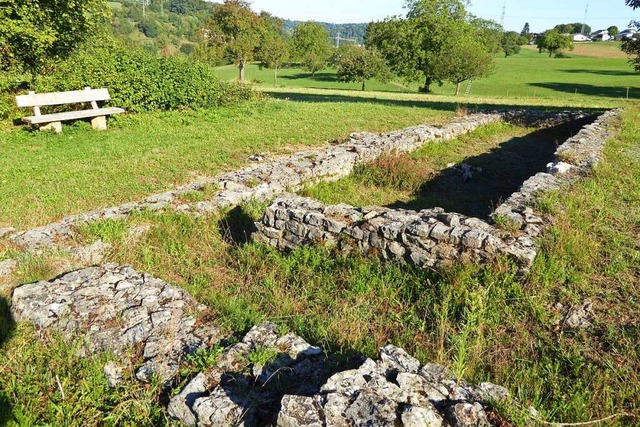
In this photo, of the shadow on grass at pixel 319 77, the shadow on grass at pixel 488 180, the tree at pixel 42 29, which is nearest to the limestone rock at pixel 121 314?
the shadow on grass at pixel 488 180

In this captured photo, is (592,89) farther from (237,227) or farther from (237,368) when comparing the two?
(237,368)

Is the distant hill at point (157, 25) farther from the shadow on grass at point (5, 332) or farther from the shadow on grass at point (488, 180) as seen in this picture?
the shadow on grass at point (5, 332)

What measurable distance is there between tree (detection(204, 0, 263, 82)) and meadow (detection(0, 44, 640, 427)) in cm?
3803

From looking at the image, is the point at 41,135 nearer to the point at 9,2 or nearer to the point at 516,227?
the point at 9,2

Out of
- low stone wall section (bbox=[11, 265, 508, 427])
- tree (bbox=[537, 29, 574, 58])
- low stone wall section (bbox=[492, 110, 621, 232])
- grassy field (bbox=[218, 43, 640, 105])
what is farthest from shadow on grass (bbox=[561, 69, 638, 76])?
low stone wall section (bbox=[11, 265, 508, 427])

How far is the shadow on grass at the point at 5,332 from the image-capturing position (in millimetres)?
3109

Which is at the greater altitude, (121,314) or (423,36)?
(423,36)

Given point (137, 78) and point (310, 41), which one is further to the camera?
point (310, 41)

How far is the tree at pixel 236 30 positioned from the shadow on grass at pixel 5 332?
141 feet

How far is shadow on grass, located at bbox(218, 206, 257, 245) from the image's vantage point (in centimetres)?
673

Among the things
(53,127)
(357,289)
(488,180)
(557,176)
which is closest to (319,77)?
(53,127)

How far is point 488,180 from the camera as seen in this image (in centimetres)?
1009

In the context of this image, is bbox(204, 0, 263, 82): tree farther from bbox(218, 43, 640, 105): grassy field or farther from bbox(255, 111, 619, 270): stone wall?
bbox(255, 111, 619, 270): stone wall

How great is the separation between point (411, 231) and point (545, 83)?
4883 centimetres
